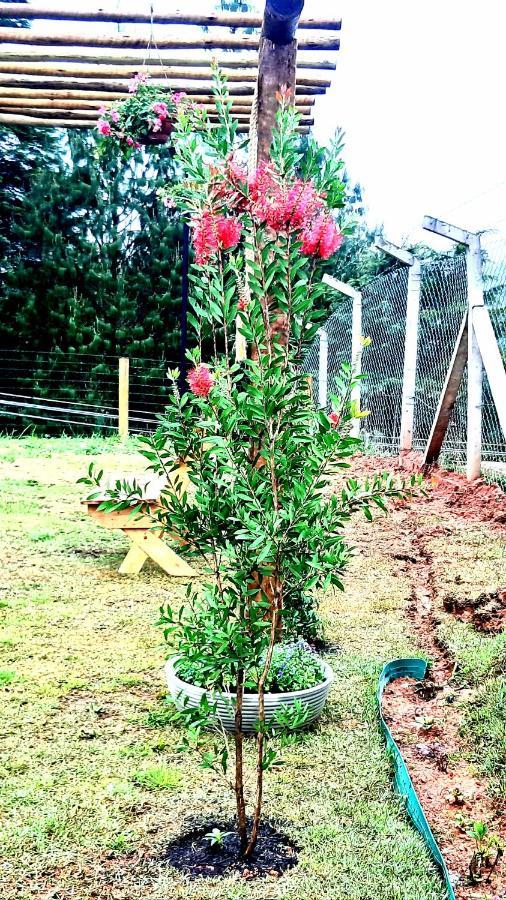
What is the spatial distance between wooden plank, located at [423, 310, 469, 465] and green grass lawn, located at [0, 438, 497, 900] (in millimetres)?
1502

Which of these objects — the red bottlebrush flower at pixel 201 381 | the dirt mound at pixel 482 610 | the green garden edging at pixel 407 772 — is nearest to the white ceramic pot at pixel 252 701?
the green garden edging at pixel 407 772

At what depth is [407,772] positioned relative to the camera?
8.03ft

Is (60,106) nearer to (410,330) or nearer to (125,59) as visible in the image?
(125,59)

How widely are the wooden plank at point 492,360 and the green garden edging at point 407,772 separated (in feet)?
4.80

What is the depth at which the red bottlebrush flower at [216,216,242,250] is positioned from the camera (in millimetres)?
1936

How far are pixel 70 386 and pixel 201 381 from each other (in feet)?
37.8

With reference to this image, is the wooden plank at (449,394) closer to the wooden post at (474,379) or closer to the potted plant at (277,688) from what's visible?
the wooden post at (474,379)

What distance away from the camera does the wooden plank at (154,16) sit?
542 centimetres

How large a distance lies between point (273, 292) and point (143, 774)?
1.56m

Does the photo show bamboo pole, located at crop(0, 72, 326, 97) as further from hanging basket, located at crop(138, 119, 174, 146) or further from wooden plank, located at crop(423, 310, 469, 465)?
wooden plank, located at crop(423, 310, 469, 465)

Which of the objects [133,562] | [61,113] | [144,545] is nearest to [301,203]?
[144,545]

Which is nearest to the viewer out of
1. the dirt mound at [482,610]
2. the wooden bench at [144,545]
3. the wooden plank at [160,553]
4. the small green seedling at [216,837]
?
the small green seedling at [216,837]

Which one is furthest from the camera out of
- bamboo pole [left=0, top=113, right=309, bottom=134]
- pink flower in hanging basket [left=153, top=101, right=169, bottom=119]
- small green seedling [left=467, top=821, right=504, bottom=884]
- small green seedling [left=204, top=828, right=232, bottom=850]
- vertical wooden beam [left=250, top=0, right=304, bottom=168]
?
bamboo pole [left=0, top=113, right=309, bottom=134]

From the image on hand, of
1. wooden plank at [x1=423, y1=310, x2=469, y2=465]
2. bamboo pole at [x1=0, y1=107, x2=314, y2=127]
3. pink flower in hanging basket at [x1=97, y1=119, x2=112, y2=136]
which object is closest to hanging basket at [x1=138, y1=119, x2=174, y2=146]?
pink flower in hanging basket at [x1=97, y1=119, x2=112, y2=136]
